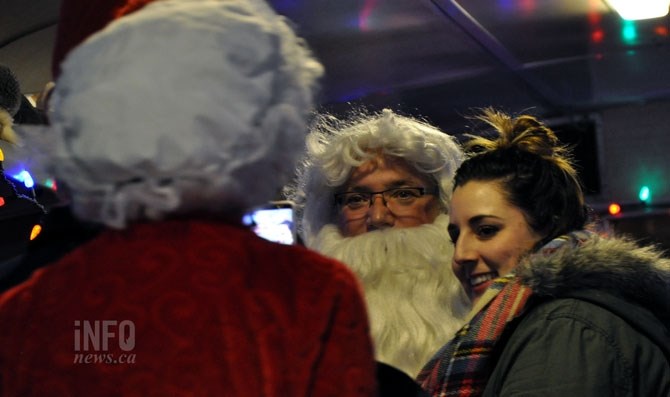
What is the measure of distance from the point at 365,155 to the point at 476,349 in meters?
0.99

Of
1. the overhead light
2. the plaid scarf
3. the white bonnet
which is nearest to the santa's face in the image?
the plaid scarf

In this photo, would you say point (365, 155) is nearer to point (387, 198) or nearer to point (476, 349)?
point (387, 198)

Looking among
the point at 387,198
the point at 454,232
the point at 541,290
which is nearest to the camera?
the point at 541,290

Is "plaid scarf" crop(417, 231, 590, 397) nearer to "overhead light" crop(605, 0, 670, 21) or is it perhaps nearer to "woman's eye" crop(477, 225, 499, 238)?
"woman's eye" crop(477, 225, 499, 238)

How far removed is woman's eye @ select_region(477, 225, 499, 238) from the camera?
211cm

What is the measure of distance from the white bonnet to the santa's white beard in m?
1.42

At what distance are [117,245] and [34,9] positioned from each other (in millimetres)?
4025

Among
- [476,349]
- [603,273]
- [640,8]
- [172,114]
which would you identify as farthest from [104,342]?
[640,8]

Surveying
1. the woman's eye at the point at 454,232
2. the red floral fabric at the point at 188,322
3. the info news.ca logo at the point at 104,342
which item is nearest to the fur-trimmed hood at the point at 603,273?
the woman's eye at the point at 454,232

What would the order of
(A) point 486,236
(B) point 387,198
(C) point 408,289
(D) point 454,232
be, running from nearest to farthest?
1. (A) point 486,236
2. (D) point 454,232
3. (C) point 408,289
4. (B) point 387,198

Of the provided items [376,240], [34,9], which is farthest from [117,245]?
[34,9]

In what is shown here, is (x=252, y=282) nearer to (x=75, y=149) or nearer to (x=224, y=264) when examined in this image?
(x=224, y=264)

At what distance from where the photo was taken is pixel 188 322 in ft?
2.95

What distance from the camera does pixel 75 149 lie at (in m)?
0.93
